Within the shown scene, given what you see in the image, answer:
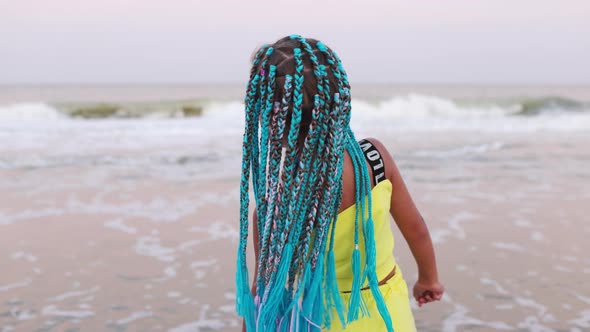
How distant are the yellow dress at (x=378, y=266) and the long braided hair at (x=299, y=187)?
0.10 ft

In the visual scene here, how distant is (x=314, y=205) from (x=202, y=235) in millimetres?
4363

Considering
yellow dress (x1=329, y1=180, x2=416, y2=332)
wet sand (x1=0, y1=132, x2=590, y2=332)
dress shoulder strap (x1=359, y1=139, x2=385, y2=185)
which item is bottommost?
wet sand (x1=0, y1=132, x2=590, y2=332)

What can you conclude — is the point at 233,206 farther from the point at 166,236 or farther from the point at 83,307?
the point at 83,307

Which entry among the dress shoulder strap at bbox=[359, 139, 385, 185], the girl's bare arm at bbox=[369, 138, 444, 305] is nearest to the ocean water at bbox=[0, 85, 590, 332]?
the girl's bare arm at bbox=[369, 138, 444, 305]

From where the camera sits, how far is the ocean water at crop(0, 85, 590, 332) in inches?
157

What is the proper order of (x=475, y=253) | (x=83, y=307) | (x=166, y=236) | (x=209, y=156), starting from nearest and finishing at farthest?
(x=83, y=307) → (x=475, y=253) → (x=166, y=236) → (x=209, y=156)

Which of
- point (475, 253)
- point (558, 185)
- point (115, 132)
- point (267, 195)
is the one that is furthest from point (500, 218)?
point (115, 132)

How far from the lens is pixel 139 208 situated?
6.73m

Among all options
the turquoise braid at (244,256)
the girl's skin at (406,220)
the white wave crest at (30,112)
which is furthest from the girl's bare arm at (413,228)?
the white wave crest at (30,112)

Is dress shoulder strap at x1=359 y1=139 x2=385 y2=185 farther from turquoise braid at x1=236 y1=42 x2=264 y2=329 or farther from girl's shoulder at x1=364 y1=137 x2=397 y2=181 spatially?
turquoise braid at x1=236 y1=42 x2=264 y2=329

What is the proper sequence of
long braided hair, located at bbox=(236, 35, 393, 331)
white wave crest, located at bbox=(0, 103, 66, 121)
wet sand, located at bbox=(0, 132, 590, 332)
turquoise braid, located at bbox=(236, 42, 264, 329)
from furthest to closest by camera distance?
1. white wave crest, located at bbox=(0, 103, 66, 121)
2. wet sand, located at bbox=(0, 132, 590, 332)
3. turquoise braid, located at bbox=(236, 42, 264, 329)
4. long braided hair, located at bbox=(236, 35, 393, 331)

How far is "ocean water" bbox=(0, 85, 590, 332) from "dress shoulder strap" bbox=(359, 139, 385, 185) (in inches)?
96.5

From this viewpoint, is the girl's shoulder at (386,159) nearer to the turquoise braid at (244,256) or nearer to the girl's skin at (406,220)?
the girl's skin at (406,220)

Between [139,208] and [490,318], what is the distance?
4.22 meters
